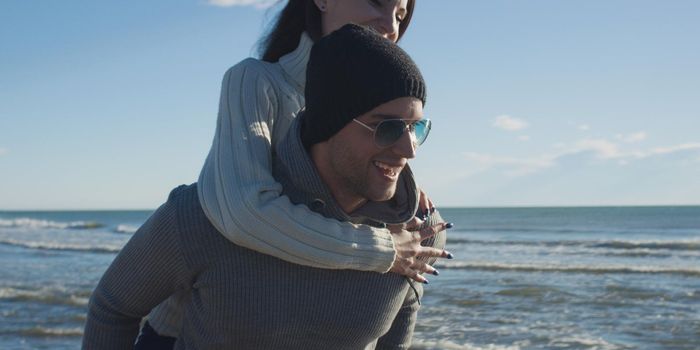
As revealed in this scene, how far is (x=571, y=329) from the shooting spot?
359 inches

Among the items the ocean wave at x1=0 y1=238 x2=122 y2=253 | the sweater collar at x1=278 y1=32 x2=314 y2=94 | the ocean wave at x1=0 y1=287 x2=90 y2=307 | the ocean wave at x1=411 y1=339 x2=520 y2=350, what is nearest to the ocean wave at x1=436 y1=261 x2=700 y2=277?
the ocean wave at x1=0 y1=287 x2=90 y2=307

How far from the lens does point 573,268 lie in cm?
1535

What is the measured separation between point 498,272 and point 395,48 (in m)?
13.3

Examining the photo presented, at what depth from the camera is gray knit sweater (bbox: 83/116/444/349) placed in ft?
6.11

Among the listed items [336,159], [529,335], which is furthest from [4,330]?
[336,159]

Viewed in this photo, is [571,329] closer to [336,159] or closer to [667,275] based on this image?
[667,275]

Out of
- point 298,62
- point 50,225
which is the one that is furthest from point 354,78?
point 50,225

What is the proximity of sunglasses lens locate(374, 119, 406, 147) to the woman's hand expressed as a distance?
0.31 meters

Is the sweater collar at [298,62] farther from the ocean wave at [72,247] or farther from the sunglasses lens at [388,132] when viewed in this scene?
the ocean wave at [72,247]

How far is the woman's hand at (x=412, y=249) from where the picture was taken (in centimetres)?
203

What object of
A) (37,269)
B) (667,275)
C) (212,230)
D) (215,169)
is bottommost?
(37,269)

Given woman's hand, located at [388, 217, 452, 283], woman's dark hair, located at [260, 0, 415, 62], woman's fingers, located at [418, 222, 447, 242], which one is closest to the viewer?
woman's hand, located at [388, 217, 452, 283]

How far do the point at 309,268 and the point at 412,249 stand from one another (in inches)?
11.4

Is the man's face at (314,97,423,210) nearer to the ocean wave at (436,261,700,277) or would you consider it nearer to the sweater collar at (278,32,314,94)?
the sweater collar at (278,32,314,94)
